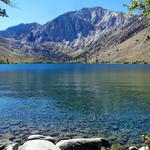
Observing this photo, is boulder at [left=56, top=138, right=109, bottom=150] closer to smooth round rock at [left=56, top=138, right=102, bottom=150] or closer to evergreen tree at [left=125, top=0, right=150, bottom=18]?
smooth round rock at [left=56, top=138, right=102, bottom=150]

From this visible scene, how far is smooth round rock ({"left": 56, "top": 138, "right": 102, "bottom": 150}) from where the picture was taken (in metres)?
32.9

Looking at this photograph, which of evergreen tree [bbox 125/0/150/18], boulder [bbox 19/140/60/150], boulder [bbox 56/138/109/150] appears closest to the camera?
evergreen tree [bbox 125/0/150/18]

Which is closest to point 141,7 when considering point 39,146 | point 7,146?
point 39,146

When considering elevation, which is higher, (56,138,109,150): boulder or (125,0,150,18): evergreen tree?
(125,0,150,18): evergreen tree

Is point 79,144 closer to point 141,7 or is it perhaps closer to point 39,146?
point 39,146

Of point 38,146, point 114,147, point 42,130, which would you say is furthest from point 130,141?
point 38,146

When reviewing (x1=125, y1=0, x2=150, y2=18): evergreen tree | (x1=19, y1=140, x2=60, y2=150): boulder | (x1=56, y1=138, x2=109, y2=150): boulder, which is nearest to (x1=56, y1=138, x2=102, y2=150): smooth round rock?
(x1=56, y1=138, x2=109, y2=150): boulder

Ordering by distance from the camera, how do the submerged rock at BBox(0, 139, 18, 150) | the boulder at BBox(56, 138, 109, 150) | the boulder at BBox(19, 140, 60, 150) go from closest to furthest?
the boulder at BBox(19, 140, 60, 150)
the submerged rock at BBox(0, 139, 18, 150)
the boulder at BBox(56, 138, 109, 150)

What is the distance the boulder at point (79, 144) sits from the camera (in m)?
32.9

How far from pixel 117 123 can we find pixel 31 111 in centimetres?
2117

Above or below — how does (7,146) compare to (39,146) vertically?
below

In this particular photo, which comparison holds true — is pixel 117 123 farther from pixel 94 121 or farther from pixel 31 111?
pixel 31 111

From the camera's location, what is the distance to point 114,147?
3772 centimetres

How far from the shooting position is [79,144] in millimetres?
33469
